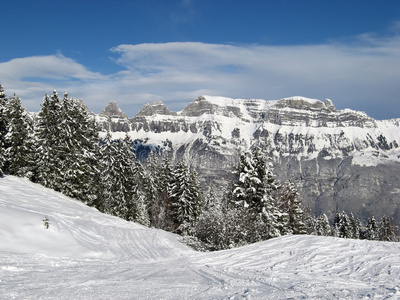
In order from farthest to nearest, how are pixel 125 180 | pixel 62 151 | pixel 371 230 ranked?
pixel 371 230 < pixel 125 180 < pixel 62 151

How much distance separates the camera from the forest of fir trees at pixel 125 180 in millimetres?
31039

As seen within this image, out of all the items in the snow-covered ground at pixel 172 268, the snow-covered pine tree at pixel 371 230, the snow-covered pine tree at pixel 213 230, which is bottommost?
the snow-covered pine tree at pixel 371 230

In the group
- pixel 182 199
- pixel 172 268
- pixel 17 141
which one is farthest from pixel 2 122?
pixel 172 268

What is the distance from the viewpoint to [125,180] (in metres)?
41.8

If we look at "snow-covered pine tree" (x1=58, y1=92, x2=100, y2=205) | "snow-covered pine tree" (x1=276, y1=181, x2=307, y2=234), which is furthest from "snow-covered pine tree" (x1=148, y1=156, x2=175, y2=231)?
"snow-covered pine tree" (x1=276, y1=181, x2=307, y2=234)

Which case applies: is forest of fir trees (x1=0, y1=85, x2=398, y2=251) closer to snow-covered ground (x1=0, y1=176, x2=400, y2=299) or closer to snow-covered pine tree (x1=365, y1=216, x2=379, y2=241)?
snow-covered ground (x1=0, y1=176, x2=400, y2=299)

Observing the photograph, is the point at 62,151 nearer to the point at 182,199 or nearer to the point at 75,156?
the point at 75,156

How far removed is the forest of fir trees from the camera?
102 feet

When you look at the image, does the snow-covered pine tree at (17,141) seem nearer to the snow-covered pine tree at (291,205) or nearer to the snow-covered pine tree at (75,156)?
the snow-covered pine tree at (75,156)

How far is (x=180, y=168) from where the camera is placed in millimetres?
41219

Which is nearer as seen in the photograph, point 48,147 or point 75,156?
point 48,147

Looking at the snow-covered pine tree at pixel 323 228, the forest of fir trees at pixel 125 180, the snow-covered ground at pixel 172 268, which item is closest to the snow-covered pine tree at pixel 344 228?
the snow-covered pine tree at pixel 323 228

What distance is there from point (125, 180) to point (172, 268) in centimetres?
2859

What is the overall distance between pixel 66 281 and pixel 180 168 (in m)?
30.9
